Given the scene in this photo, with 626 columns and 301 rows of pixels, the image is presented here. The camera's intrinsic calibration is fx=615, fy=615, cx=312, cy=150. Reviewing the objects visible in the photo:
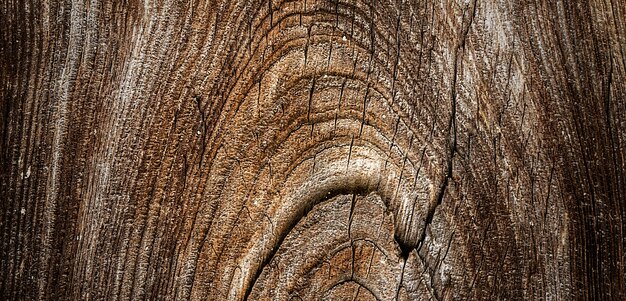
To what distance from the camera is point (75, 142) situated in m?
1.07

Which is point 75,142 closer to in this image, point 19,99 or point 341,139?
point 19,99

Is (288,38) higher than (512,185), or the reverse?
(288,38)

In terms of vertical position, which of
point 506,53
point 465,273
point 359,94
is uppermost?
point 506,53

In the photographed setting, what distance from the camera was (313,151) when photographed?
1.07 metres

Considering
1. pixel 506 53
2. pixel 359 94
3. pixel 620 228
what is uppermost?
pixel 506 53

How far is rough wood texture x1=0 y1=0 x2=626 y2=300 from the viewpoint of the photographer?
106 centimetres

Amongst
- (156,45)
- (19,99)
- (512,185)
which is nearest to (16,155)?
(19,99)

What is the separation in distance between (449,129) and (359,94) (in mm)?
167

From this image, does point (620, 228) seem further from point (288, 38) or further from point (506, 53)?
point (288, 38)

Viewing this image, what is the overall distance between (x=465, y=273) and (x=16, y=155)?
2.63 feet

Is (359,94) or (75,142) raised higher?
(359,94)

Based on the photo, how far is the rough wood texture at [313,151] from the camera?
106cm

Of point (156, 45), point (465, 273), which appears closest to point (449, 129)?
point (465, 273)

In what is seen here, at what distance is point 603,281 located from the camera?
1058 millimetres
